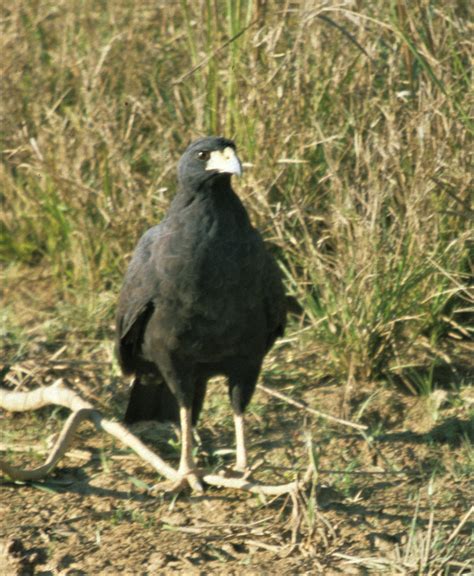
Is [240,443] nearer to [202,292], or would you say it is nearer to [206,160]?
[202,292]

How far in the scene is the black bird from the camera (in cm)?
453

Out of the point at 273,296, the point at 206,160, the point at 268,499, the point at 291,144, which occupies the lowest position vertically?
the point at 268,499

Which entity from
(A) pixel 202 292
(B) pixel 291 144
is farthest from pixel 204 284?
(B) pixel 291 144

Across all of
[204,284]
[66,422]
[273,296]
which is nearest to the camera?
[204,284]

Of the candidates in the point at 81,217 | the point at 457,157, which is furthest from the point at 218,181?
the point at 81,217

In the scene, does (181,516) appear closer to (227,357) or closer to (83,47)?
(227,357)

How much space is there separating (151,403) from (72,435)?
43cm

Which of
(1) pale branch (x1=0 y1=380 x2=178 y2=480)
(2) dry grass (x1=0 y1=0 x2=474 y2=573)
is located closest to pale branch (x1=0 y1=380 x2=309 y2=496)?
(1) pale branch (x1=0 y1=380 x2=178 y2=480)

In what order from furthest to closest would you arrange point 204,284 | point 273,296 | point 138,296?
point 273,296 < point 138,296 < point 204,284

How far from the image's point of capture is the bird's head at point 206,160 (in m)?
4.54

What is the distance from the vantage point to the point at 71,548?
437 cm

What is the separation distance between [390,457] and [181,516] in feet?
3.30

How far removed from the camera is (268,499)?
4.61 m

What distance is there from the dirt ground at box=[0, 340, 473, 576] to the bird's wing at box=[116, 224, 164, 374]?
537 mm
